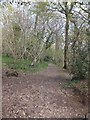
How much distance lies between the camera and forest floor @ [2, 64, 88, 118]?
21.4 ft

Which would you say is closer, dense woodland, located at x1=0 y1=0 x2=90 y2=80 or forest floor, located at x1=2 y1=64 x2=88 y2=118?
forest floor, located at x1=2 y1=64 x2=88 y2=118

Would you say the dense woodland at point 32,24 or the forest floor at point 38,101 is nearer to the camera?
the forest floor at point 38,101

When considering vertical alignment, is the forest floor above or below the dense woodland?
below

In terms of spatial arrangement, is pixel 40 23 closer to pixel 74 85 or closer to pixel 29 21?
pixel 29 21

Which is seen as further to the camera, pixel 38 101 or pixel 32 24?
pixel 32 24

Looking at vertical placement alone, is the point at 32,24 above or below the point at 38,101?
above

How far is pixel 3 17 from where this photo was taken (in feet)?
45.9

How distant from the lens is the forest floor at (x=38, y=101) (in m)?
6.53

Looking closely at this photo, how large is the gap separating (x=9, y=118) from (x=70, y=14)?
9.09 metres

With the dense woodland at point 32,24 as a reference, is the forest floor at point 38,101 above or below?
below

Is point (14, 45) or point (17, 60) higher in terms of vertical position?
point (14, 45)

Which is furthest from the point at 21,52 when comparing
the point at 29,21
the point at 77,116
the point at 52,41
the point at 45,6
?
the point at 77,116

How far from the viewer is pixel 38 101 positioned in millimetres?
7551

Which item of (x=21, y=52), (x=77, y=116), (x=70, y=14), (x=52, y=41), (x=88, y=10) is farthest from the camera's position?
(x=52, y=41)
